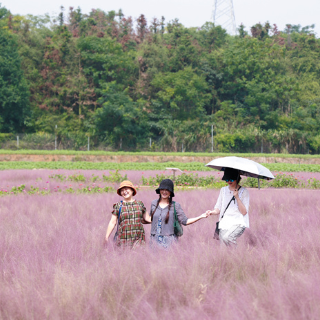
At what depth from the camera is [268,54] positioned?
4978 centimetres

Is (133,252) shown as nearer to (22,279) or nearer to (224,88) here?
(22,279)

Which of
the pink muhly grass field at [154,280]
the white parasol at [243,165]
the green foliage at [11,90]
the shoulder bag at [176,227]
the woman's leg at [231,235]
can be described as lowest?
the pink muhly grass field at [154,280]

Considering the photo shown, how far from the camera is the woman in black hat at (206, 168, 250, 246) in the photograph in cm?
565

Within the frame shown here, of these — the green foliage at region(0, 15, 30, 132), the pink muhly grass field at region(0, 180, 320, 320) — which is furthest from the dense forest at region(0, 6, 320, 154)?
the pink muhly grass field at region(0, 180, 320, 320)

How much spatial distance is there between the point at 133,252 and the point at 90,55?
41.0 meters

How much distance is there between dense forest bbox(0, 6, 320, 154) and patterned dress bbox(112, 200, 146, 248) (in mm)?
35111

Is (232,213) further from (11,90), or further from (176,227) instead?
(11,90)

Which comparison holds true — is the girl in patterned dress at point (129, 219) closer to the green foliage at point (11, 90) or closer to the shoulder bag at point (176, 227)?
the shoulder bag at point (176, 227)

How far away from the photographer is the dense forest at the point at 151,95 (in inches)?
1666

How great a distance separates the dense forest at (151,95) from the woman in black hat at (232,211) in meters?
35.4

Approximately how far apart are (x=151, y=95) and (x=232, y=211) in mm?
43415

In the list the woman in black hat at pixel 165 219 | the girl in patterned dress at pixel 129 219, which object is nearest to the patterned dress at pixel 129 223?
the girl in patterned dress at pixel 129 219

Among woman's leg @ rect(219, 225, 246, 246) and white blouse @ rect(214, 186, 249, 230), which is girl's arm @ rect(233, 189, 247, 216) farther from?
woman's leg @ rect(219, 225, 246, 246)

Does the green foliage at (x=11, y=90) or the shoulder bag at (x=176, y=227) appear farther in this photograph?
the green foliage at (x=11, y=90)
